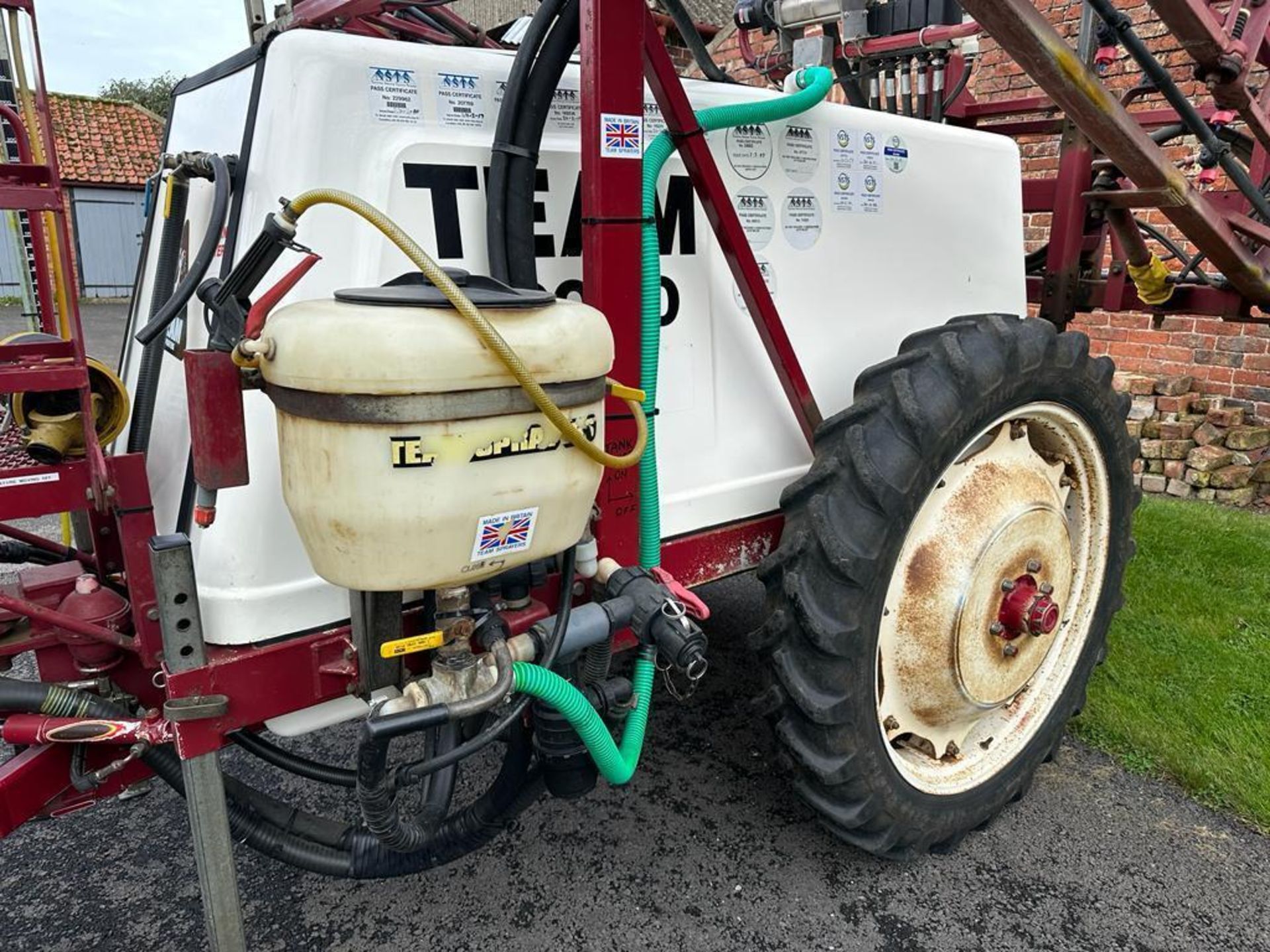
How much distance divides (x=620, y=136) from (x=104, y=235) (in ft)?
82.7

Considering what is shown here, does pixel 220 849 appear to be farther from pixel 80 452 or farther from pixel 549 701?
pixel 80 452

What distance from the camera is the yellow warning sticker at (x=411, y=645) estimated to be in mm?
1500

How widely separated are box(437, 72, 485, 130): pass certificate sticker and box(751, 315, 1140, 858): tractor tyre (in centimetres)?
94

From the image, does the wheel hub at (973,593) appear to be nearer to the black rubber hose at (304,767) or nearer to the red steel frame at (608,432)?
the red steel frame at (608,432)

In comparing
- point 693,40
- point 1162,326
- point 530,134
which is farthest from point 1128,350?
point 530,134

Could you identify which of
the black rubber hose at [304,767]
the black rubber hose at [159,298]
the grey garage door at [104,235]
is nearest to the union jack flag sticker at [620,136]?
the black rubber hose at [159,298]

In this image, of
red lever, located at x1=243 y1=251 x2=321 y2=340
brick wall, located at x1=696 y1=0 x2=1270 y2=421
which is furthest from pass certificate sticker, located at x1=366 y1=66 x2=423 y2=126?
brick wall, located at x1=696 y1=0 x2=1270 y2=421

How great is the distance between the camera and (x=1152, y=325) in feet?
18.1

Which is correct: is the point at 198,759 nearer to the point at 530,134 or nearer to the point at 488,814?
the point at 488,814

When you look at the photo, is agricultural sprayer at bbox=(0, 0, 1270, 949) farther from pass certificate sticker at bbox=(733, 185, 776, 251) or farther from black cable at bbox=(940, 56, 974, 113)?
black cable at bbox=(940, 56, 974, 113)

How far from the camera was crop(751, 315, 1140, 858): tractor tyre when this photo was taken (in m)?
1.93

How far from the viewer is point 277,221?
4.27 ft

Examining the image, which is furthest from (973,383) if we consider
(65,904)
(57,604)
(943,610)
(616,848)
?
(65,904)

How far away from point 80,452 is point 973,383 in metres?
1.78
